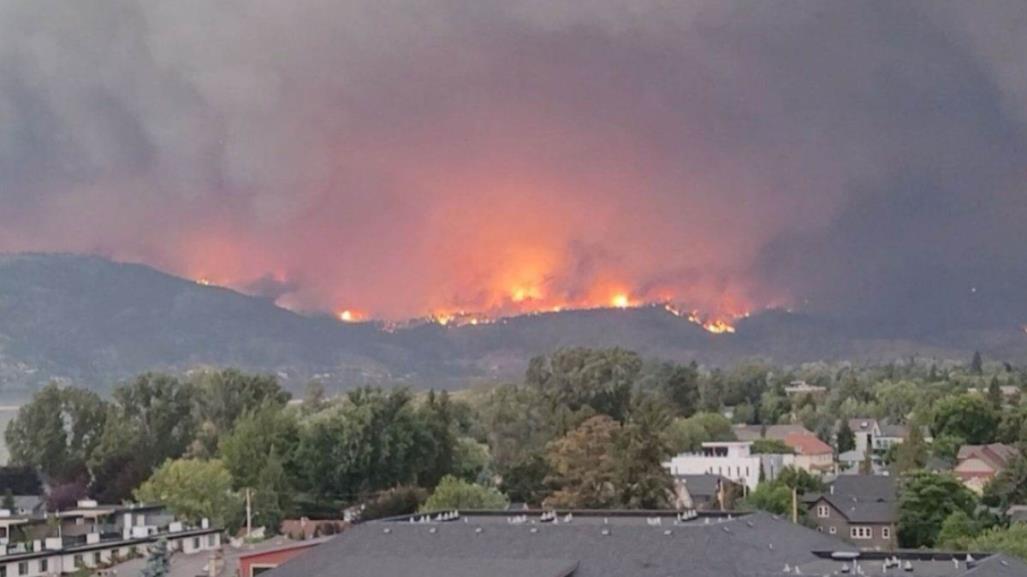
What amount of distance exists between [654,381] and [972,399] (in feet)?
103

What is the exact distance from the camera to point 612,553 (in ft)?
123

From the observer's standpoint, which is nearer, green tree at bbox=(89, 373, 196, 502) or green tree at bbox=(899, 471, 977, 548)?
green tree at bbox=(899, 471, 977, 548)

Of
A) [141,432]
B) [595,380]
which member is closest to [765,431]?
[595,380]

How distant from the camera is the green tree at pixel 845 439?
412 feet

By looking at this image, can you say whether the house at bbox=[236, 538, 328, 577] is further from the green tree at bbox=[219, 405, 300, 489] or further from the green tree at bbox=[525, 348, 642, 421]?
the green tree at bbox=[525, 348, 642, 421]

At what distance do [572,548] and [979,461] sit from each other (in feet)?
209

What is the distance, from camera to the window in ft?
234

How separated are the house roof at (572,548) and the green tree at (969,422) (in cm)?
6722

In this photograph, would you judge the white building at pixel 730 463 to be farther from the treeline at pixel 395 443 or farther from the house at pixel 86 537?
the house at pixel 86 537

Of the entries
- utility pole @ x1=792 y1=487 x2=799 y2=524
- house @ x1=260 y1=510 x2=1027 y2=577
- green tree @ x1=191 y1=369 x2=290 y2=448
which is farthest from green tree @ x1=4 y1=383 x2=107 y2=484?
house @ x1=260 y1=510 x2=1027 y2=577

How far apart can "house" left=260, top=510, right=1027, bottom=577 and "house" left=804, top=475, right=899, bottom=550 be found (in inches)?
1117

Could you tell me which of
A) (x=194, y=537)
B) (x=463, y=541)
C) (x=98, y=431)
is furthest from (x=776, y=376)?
(x=463, y=541)

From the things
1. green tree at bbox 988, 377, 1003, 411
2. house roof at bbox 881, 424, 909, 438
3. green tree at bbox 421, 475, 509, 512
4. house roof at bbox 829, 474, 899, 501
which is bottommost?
house roof at bbox 829, 474, 899, 501

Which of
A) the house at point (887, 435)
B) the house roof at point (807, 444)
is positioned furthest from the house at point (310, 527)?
the house at point (887, 435)
